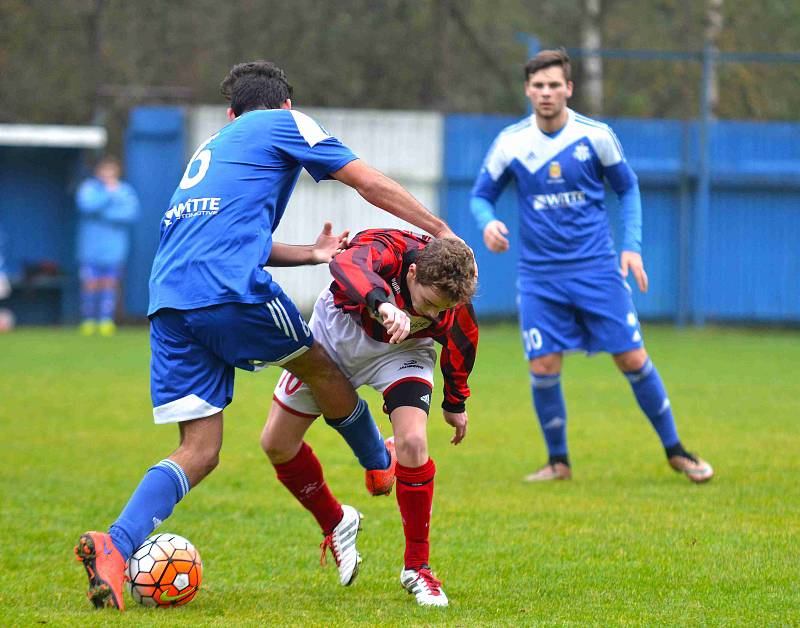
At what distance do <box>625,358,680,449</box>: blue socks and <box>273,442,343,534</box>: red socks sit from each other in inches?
106

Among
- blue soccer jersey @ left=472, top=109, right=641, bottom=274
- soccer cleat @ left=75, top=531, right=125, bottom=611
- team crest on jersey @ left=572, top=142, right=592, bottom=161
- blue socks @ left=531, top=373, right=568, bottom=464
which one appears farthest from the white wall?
soccer cleat @ left=75, top=531, right=125, bottom=611

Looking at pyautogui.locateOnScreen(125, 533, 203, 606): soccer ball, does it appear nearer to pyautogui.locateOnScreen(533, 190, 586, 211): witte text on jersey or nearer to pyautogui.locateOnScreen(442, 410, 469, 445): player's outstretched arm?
pyautogui.locateOnScreen(442, 410, 469, 445): player's outstretched arm

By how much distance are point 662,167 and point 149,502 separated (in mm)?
15594

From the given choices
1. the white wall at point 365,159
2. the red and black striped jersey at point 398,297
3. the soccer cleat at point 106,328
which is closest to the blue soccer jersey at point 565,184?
the red and black striped jersey at point 398,297

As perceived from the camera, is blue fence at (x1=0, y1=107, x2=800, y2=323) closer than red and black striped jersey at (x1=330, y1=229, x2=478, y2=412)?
No

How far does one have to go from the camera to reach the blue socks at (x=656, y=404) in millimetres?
7711

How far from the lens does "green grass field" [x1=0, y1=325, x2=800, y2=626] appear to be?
4797 millimetres

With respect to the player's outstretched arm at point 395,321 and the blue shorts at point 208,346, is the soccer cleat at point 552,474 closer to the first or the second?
the blue shorts at point 208,346

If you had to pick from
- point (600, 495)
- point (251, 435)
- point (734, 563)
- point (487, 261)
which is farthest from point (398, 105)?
point (734, 563)

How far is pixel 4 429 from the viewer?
9.63 m

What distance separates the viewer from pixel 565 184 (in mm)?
7742

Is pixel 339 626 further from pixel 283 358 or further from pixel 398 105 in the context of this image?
pixel 398 105

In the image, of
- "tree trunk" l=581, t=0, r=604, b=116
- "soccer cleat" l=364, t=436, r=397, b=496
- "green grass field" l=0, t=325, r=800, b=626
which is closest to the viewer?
"green grass field" l=0, t=325, r=800, b=626

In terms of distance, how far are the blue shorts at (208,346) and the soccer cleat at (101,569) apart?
52cm
